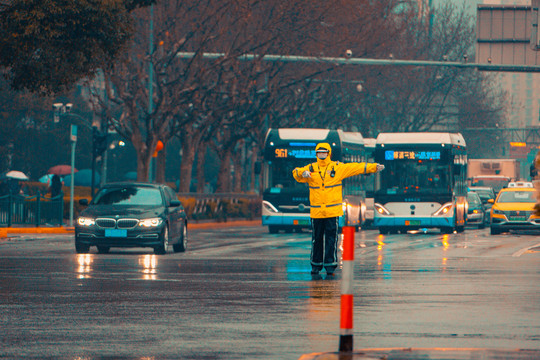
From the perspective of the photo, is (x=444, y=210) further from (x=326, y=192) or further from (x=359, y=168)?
(x=359, y=168)

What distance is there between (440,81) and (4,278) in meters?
59.3

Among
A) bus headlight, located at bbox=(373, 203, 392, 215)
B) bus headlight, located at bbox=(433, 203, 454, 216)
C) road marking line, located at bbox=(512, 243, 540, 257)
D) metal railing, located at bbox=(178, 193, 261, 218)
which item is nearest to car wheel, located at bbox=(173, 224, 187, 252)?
road marking line, located at bbox=(512, 243, 540, 257)

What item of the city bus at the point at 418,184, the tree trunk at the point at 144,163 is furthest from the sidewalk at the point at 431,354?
the tree trunk at the point at 144,163

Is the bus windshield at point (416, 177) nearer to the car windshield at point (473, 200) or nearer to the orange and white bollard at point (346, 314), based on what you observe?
the car windshield at point (473, 200)

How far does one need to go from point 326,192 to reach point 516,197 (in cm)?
2258

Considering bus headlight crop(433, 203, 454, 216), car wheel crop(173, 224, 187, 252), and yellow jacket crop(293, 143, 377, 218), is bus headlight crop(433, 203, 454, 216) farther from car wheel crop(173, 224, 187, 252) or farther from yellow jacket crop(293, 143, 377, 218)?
yellow jacket crop(293, 143, 377, 218)

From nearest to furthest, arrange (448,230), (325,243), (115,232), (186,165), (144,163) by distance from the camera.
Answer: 1. (325,243)
2. (115,232)
3. (448,230)
4. (144,163)
5. (186,165)

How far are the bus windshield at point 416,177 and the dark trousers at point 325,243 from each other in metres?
19.9

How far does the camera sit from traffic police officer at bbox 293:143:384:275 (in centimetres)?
1711

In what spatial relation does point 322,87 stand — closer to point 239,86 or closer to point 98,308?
point 239,86

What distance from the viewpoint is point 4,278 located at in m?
16.7

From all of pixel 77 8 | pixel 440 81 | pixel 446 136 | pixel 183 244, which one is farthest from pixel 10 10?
pixel 440 81

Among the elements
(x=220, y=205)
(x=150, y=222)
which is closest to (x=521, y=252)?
(x=150, y=222)

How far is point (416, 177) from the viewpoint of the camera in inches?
1476
